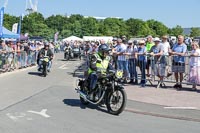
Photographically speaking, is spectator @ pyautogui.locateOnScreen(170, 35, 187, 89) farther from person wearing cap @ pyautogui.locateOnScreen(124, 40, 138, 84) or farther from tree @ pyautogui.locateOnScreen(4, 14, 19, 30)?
tree @ pyautogui.locateOnScreen(4, 14, 19, 30)

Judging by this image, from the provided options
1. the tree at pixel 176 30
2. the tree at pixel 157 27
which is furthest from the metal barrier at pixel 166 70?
the tree at pixel 157 27

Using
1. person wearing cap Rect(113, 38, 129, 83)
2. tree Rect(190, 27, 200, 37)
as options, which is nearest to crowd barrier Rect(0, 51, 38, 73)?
person wearing cap Rect(113, 38, 129, 83)

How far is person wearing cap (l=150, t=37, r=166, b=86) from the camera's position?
45.0 ft

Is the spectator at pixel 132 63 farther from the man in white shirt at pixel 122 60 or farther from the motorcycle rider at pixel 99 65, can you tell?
the motorcycle rider at pixel 99 65

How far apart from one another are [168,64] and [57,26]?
87904mm

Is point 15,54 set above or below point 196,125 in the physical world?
above

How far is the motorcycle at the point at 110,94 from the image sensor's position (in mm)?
9062

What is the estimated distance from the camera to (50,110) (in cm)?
954

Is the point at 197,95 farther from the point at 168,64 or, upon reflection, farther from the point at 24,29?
the point at 24,29

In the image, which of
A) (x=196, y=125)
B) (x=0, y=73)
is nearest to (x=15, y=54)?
(x=0, y=73)

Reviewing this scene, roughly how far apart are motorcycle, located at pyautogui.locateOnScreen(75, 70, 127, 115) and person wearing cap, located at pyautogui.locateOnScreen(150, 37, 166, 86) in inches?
176

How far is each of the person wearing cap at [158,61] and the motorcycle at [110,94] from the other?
14.6 ft

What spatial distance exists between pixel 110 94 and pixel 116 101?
9.1 inches

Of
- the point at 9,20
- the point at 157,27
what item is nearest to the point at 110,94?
the point at 9,20
